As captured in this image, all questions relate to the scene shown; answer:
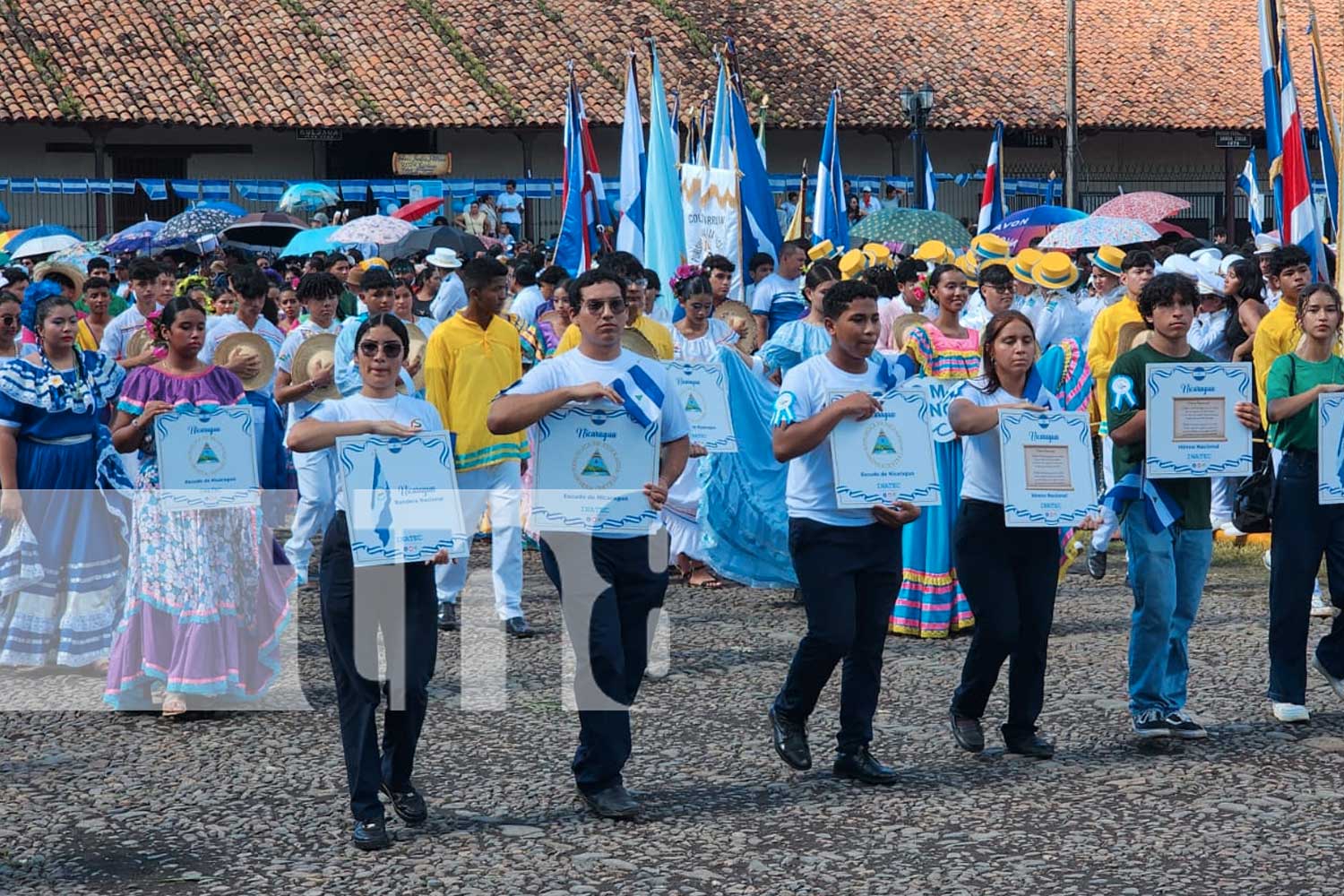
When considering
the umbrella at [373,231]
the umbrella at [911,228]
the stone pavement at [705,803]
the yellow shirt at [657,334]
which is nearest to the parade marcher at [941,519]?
the stone pavement at [705,803]

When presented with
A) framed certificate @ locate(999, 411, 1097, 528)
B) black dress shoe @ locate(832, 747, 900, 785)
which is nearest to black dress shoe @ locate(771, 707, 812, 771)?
black dress shoe @ locate(832, 747, 900, 785)

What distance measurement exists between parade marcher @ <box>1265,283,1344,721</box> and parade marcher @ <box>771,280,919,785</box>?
164cm

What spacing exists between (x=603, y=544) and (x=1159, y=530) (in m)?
1.95

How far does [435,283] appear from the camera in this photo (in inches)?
551

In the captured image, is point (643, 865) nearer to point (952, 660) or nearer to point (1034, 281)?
point (952, 660)

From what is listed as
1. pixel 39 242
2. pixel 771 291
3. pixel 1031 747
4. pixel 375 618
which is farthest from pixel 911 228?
pixel 375 618

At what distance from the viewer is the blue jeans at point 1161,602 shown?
6430mm

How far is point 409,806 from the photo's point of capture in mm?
5699

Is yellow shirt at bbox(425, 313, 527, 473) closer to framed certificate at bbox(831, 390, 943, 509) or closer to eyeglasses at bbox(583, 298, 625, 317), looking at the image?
eyeglasses at bbox(583, 298, 625, 317)

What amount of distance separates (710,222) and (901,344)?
421 cm

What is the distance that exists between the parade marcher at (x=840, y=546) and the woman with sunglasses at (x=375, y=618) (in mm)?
1212

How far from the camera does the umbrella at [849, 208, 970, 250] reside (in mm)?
20984

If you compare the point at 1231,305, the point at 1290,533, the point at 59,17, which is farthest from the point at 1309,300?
the point at 59,17

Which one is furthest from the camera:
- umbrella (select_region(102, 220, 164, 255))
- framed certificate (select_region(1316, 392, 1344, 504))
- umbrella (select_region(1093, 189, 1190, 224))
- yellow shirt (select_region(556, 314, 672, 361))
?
umbrella (select_region(102, 220, 164, 255))
